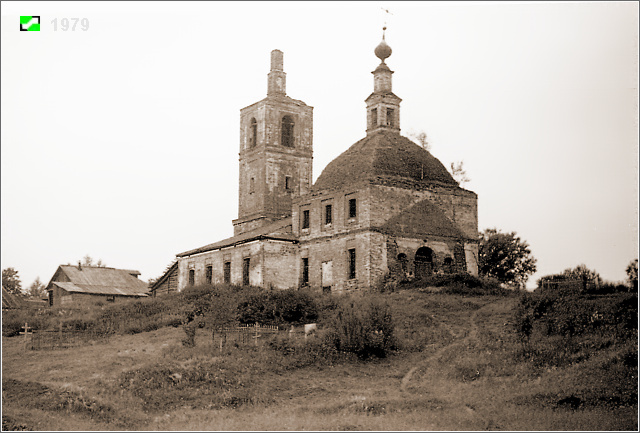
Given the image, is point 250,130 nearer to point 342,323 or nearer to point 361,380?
point 342,323

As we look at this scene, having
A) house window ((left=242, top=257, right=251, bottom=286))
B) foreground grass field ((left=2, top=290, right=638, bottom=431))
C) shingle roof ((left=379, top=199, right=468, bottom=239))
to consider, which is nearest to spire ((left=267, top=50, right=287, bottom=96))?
house window ((left=242, top=257, right=251, bottom=286))

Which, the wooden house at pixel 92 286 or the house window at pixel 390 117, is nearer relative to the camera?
the house window at pixel 390 117

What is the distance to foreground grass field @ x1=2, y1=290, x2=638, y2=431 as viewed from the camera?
20.2 metres

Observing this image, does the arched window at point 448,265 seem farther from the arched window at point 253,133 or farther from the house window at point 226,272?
the arched window at point 253,133

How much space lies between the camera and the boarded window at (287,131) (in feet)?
175

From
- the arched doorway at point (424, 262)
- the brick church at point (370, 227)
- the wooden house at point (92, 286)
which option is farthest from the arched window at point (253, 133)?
the arched doorway at point (424, 262)

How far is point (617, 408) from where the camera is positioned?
20.5m

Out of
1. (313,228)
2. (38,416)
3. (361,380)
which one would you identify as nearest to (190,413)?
(38,416)

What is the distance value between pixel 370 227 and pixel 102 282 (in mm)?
25083

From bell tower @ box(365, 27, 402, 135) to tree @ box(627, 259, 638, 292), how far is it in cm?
1899

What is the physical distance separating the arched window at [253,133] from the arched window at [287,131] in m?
1.90

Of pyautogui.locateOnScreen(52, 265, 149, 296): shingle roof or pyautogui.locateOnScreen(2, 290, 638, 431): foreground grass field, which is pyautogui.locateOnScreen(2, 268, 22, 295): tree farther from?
pyautogui.locateOnScreen(2, 290, 638, 431): foreground grass field

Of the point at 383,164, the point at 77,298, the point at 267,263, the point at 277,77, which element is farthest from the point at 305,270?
the point at 77,298

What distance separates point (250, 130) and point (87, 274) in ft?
50.9
